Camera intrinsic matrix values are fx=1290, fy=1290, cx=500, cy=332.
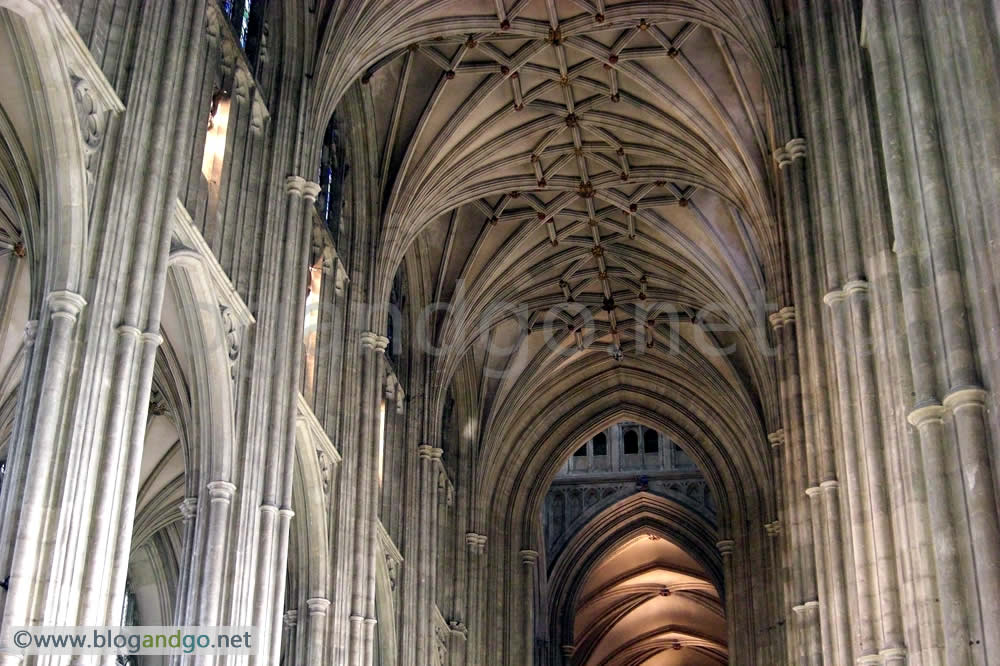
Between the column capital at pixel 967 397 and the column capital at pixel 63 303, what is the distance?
9.11m

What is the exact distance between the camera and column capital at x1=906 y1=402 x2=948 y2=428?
10.6m

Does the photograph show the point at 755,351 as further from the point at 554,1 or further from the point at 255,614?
the point at 255,614

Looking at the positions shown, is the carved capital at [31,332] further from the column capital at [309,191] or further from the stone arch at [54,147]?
the column capital at [309,191]

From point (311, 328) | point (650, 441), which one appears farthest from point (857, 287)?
point (650, 441)

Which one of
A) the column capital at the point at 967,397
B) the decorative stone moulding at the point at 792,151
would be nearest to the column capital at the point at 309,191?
the decorative stone moulding at the point at 792,151

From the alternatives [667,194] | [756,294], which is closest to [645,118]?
[667,194]

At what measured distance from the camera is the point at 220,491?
60.3ft

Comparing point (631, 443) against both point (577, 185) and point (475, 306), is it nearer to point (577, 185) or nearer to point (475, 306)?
point (475, 306)

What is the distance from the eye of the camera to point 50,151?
1455cm

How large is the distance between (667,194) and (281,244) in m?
14.2

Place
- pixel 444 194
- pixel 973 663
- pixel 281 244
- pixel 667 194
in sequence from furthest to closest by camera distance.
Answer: pixel 667 194 < pixel 444 194 < pixel 281 244 < pixel 973 663

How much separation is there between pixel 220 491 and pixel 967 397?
11.4 metres

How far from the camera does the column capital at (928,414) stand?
10578mm

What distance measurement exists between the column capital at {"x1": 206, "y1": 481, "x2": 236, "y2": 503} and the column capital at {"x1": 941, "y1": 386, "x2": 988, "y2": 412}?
11.2 meters
